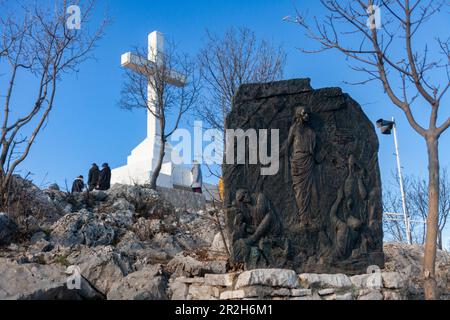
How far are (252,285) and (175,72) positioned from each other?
12131 mm

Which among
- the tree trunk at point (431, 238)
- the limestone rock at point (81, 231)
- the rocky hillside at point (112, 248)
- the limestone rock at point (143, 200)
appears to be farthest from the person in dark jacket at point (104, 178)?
the tree trunk at point (431, 238)

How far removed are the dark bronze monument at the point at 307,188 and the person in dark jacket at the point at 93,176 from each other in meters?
9.08

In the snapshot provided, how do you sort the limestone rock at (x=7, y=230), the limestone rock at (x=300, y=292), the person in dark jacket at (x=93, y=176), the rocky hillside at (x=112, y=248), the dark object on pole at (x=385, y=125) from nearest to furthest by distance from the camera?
the rocky hillside at (x=112, y=248) < the limestone rock at (x=300, y=292) < the limestone rock at (x=7, y=230) < the dark object on pole at (x=385, y=125) < the person in dark jacket at (x=93, y=176)

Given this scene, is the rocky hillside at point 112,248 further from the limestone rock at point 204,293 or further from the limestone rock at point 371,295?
the limestone rock at point 371,295

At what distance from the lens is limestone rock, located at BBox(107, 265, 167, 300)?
6605mm

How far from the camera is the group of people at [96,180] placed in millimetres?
15273

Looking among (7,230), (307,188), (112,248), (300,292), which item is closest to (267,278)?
Answer: (300,292)

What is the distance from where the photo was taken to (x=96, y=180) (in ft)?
52.6

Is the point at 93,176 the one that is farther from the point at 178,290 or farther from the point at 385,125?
the point at 178,290

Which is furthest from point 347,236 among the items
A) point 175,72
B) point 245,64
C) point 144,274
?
point 175,72

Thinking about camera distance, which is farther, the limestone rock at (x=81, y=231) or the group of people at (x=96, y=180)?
the group of people at (x=96, y=180)
